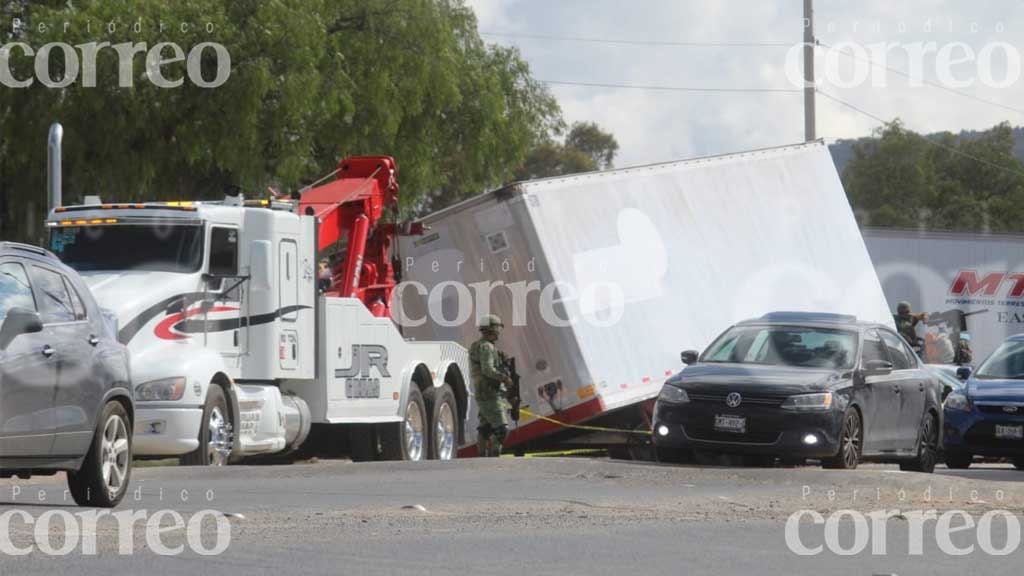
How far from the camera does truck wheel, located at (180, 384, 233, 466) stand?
56.0ft

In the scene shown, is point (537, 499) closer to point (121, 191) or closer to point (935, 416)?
point (935, 416)

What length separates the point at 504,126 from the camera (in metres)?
37.1

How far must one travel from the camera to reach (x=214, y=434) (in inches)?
684

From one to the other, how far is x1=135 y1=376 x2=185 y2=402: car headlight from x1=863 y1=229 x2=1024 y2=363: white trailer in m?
21.8

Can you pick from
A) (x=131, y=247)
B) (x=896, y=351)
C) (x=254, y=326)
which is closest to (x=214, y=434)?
(x=254, y=326)

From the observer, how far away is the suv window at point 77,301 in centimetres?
1230

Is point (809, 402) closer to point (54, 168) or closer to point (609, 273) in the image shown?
point (609, 273)

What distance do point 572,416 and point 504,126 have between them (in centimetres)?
1652

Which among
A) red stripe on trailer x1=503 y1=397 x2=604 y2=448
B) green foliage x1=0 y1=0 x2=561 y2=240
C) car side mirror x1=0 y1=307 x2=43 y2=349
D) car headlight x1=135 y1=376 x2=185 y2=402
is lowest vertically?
red stripe on trailer x1=503 y1=397 x2=604 y2=448

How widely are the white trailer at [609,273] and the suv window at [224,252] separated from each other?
4092 millimetres

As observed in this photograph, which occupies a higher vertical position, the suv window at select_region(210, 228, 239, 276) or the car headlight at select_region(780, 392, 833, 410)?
the suv window at select_region(210, 228, 239, 276)

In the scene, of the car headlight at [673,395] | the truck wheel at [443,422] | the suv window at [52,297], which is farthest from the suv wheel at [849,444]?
the suv window at [52,297]

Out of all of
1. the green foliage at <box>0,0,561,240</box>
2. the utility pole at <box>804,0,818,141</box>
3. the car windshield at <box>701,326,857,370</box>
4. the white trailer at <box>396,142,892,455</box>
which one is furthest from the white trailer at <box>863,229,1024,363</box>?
the car windshield at <box>701,326,857,370</box>

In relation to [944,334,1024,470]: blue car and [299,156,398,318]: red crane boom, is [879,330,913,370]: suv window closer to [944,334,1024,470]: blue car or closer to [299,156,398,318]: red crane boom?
[944,334,1024,470]: blue car
